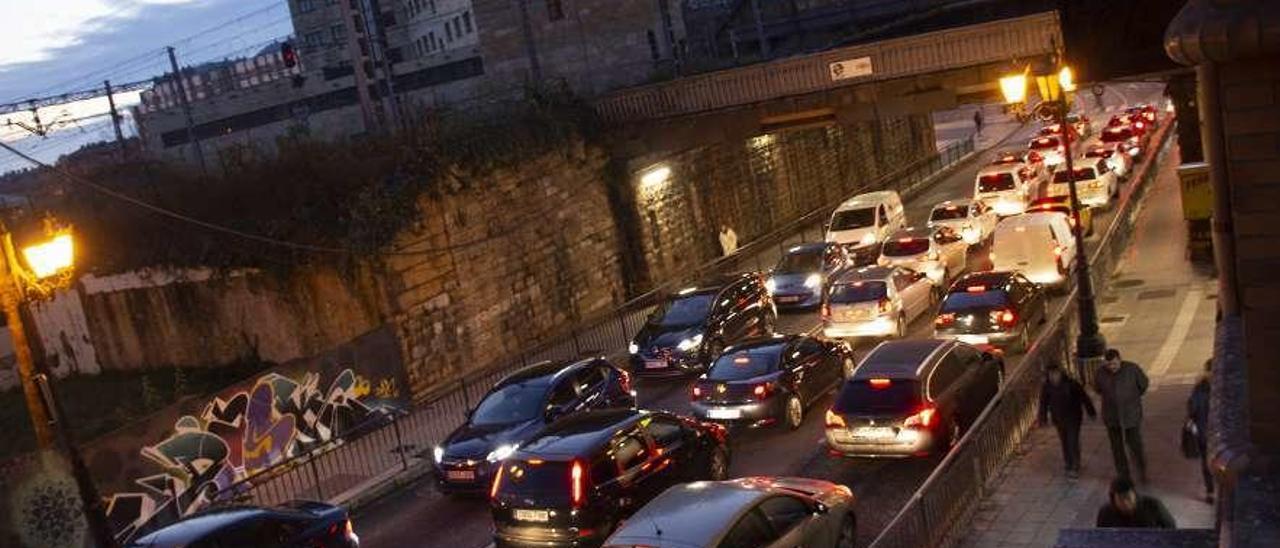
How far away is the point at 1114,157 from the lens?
133ft

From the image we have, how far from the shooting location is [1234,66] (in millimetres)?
5984

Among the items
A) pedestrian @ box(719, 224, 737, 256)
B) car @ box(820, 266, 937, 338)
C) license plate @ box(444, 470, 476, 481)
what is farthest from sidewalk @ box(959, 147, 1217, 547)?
pedestrian @ box(719, 224, 737, 256)

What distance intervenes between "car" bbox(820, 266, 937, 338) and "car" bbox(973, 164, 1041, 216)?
1289cm

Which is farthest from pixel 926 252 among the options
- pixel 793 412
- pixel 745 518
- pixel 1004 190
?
pixel 745 518

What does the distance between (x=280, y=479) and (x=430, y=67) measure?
50.3 meters

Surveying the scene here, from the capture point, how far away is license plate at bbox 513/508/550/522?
12789 mm

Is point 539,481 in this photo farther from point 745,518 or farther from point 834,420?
point 834,420

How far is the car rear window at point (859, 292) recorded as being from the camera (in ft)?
75.8

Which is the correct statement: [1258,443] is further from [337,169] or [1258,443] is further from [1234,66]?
[337,169]

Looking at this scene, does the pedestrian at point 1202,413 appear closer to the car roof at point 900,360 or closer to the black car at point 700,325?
the car roof at point 900,360

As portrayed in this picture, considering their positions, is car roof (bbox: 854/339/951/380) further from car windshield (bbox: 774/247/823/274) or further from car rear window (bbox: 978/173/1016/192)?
car rear window (bbox: 978/173/1016/192)

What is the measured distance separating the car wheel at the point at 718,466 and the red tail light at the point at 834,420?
1519mm

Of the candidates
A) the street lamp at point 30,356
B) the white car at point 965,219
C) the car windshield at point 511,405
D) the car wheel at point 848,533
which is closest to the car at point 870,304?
the car windshield at point 511,405

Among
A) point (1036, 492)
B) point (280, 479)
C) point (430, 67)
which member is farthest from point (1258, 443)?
point (430, 67)
